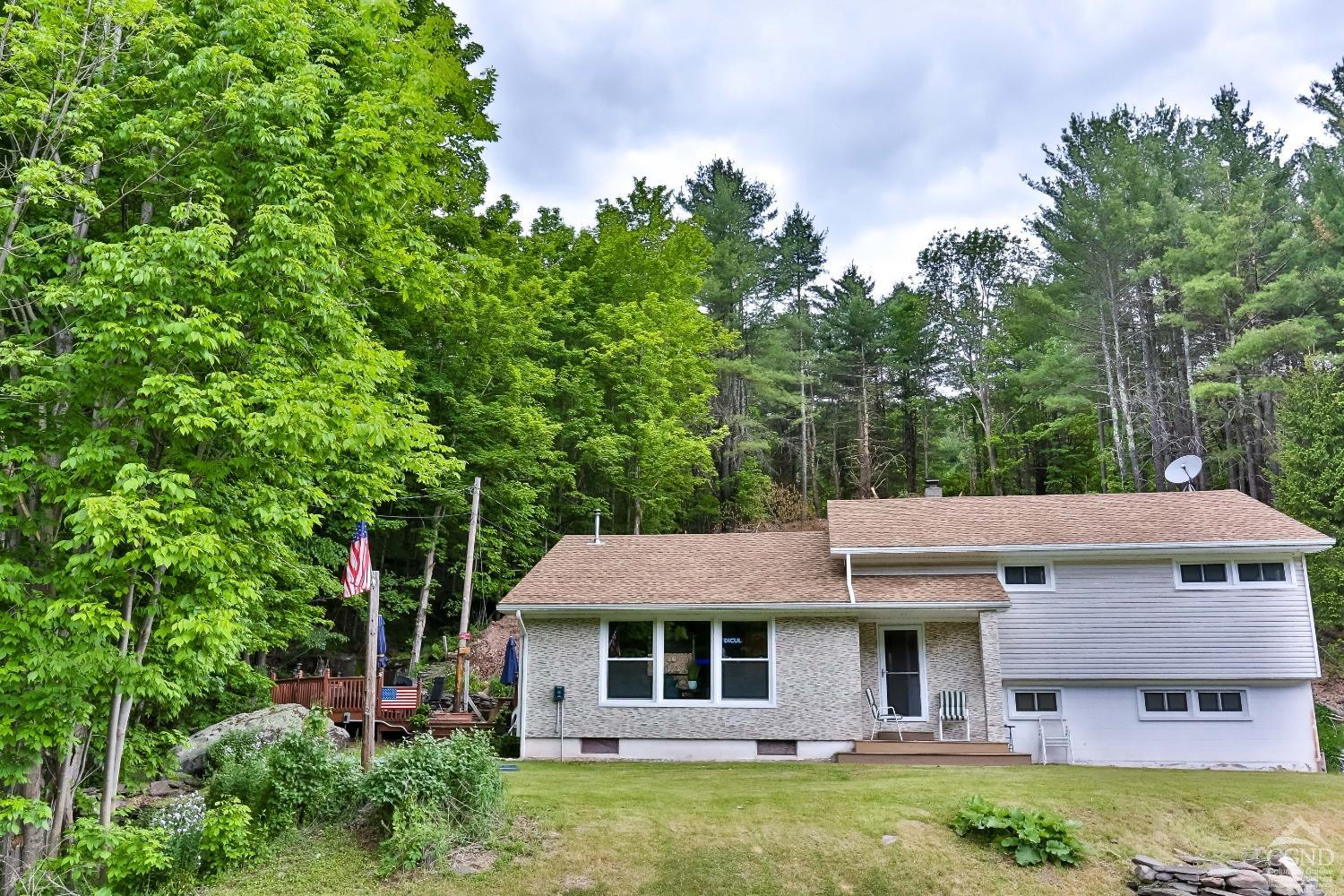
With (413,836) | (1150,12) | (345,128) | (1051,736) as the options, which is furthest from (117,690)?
(1150,12)

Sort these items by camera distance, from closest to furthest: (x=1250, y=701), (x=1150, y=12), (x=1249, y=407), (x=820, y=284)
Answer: (x=1250, y=701), (x=1150, y=12), (x=1249, y=407), (x=820, y=284)

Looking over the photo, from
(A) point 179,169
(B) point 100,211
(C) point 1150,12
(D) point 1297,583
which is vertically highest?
(C) point 1150,12

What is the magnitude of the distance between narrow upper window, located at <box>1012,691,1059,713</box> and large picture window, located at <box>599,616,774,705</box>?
491cm

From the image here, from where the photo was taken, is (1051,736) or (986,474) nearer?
(1051,736)

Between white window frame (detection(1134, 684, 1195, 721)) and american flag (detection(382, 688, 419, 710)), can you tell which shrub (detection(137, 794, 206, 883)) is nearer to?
american flag (detection(382, 688, 419, 710))

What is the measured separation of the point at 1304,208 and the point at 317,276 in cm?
3182

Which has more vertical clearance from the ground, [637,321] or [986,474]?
[637,321]

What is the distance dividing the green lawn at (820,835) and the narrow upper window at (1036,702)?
3.88 metres

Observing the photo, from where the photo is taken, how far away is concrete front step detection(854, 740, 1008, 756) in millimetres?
13234

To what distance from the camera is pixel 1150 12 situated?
53.3 ft

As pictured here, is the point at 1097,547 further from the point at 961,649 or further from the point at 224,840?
the point at 224,840

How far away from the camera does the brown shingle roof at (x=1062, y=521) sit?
599 inches

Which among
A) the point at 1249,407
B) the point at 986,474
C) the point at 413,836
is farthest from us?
the point at 986,474

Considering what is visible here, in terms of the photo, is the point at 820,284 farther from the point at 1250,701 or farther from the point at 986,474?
the point at 1250,701
